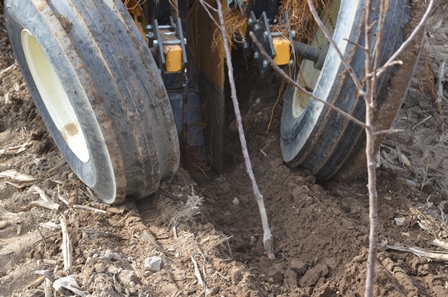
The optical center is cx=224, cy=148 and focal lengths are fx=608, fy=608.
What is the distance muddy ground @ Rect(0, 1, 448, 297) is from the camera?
2.34 meters

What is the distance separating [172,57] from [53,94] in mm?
926

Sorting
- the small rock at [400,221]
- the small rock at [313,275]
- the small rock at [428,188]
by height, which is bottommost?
the small rock at [428,188]

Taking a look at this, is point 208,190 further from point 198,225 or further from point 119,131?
point 119,131

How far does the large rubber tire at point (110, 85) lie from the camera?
91.7 inches

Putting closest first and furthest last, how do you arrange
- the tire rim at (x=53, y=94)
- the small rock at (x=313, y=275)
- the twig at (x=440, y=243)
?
the small rock at (x=313, y=275)
the twig at (x=440, y=243)
the tire rim at (x=53, y=94)

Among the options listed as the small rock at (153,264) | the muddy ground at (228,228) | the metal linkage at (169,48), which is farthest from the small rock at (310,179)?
the small rock at (153,264)

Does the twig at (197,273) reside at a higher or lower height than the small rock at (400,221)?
higher

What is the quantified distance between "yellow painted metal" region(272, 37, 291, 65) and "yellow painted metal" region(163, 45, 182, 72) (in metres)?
0.44

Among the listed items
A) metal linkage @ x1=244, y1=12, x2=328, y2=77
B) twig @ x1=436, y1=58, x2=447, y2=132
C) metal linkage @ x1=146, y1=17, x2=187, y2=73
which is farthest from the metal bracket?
twig @ x1=436, y1=58, x2=447, y2=132

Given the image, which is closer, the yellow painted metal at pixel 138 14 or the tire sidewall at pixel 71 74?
the tire sidewall at pixel 71 74

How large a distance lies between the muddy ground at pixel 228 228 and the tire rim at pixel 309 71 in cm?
27

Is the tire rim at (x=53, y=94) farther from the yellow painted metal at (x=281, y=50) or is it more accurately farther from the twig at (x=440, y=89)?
the twig at (x=440, y=89)

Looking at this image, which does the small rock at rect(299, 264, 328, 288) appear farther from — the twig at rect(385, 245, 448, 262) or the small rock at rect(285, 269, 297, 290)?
the twig at rect(385, 245, 448, 262)

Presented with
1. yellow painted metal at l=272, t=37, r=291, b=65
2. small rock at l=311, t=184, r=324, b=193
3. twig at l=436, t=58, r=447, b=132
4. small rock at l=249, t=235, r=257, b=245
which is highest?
yellow painted metal at l=272, t=37, r=291, b=65
